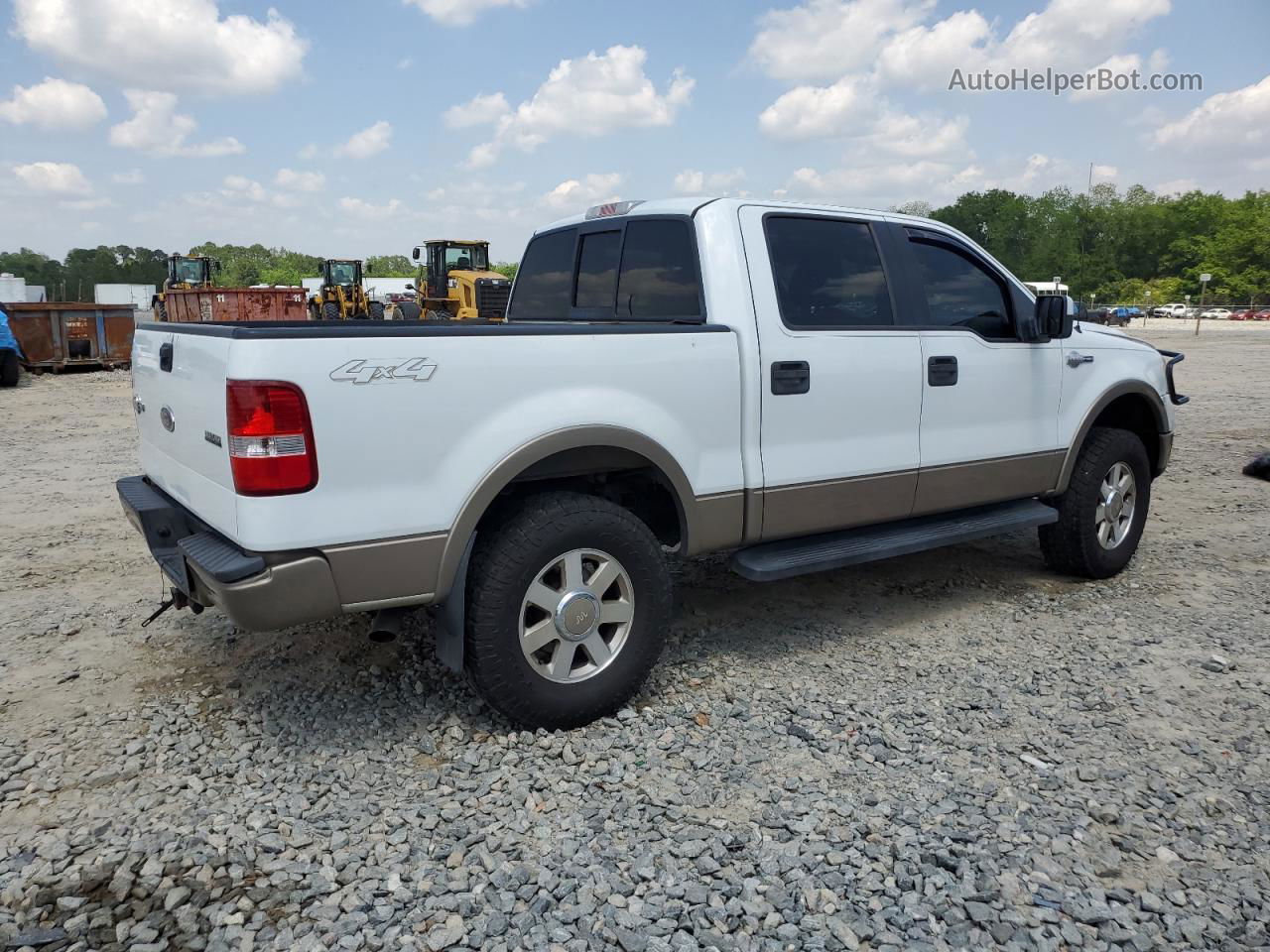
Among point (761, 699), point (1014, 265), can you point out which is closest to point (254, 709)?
point (761, 699)

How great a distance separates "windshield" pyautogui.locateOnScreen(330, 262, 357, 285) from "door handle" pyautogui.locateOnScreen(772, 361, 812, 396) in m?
26.6

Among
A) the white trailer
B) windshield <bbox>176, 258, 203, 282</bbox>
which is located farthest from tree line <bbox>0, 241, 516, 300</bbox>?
windshield <bbox>176, 258, 203, 282</bbox>

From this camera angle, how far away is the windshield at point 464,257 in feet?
83.2

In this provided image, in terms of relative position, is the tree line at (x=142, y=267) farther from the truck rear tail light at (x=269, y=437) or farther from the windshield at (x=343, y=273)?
the truck rear tail light at (x=269, y=437)

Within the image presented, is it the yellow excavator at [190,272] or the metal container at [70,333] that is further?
the yellow excavator at [190,272]

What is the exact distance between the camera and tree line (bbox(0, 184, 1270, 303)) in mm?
84312

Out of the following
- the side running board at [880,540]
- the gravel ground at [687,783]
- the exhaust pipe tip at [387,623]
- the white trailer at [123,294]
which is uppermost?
the white trailer at [123,294]

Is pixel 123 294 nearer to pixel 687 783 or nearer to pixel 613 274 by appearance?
pixel 613 274

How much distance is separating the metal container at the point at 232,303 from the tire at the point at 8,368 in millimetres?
5582

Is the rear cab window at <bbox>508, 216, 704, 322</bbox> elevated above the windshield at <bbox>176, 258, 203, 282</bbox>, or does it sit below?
below

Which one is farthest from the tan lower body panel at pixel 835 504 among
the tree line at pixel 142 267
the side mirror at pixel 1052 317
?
the tree line at pixel 142 267

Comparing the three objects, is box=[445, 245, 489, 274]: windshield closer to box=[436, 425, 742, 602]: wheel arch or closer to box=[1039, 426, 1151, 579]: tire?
box=[1039, 426, 1151, 579]: tire

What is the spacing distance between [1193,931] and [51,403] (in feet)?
51.2

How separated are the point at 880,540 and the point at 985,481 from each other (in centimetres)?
83
